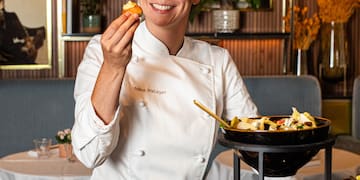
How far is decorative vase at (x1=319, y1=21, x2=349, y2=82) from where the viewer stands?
482 centimetres

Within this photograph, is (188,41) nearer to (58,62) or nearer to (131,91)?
(131,91)

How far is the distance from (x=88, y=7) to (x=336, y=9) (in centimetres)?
176

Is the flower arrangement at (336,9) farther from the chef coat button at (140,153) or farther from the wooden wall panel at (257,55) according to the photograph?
the chef coat button at (140,153)

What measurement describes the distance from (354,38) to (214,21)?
44.7 inches

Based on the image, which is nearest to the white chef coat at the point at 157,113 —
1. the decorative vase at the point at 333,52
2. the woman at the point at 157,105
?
the woman at the point at 157,105

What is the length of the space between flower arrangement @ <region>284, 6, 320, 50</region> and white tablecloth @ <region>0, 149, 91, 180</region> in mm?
2410

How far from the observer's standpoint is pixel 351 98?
4.88 metres

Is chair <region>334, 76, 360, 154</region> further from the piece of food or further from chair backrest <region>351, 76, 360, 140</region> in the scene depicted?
the piece of food

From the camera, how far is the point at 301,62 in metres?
4.86

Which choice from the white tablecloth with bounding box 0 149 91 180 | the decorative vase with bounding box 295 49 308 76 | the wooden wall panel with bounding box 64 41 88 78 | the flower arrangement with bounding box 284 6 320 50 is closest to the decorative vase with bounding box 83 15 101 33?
the wooden wall panel with bounding box 64 41 88 78

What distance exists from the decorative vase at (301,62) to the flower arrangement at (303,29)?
0.15ft

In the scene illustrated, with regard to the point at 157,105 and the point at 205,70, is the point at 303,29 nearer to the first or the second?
the point at 205,70

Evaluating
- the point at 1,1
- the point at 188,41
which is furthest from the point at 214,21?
the point at 188,41

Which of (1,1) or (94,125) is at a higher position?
(1,1)
